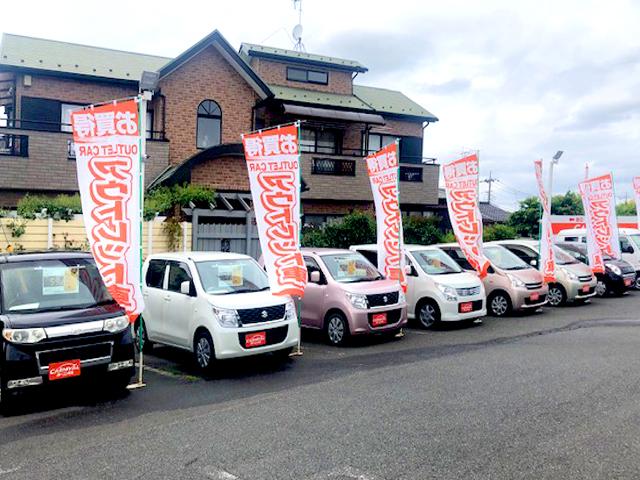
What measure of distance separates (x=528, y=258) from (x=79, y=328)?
1275 cm

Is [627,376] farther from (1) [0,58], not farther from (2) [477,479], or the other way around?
(1) [0,58]

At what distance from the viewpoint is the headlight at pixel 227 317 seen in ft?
27.3

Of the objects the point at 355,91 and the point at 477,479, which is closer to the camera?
the point at 477,479

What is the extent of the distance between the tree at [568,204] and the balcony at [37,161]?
102 feet

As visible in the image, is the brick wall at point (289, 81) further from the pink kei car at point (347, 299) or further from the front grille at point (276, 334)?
the front grille at point (276, 334)

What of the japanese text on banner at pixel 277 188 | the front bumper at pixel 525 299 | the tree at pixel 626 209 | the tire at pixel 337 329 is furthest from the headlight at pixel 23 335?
the tree at pixel 626 209

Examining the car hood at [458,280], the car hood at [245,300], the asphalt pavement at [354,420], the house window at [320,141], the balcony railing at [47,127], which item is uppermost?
the house window at [320,141]

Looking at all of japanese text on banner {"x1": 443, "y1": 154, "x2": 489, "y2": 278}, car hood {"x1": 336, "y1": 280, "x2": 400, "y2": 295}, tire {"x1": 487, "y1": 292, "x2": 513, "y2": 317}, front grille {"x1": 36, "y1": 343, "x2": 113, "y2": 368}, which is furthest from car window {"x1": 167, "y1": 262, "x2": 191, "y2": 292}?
tire {"x1": 487, "y1": 292, "x2": 513, "y2": 317}

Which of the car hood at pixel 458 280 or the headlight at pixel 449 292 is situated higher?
the car hood at pixel 458 280

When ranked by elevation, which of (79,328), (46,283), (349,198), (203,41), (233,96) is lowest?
(79,328)

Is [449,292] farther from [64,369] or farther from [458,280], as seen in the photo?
[64,369]

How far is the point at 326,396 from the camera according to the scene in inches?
280

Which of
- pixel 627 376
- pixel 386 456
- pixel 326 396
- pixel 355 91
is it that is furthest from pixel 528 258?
pixel 355 91

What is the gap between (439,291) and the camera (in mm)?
12172
